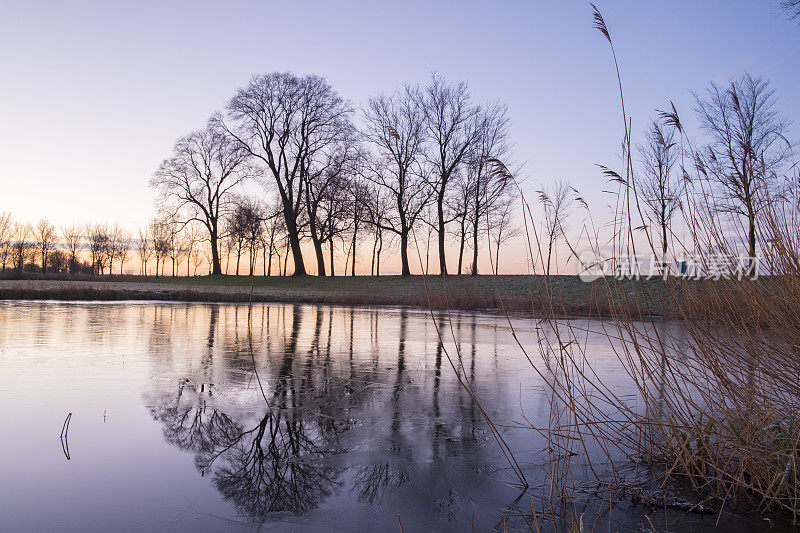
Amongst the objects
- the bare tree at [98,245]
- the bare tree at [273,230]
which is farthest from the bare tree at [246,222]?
the bare tree at [98,245]

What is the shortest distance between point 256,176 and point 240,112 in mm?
4728

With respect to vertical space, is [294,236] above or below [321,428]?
above

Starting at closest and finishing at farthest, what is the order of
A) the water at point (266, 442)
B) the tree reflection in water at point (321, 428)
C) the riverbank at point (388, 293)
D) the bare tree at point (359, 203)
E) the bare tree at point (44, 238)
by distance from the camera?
1. the water at point (266, 442)
2. the tree reflection in water at point (321, 428)
3. the riverbank at point (388, 293)
4. the bare tree at point (359, 203)
5. the bare tree at point (44, 238)

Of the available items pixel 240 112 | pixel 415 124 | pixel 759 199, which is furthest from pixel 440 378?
pixel 240 112

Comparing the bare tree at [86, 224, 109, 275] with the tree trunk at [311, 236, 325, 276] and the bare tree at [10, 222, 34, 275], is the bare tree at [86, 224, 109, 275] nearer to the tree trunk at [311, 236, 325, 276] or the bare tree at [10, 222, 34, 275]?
the bare tree at [10, 222, 34, 275]

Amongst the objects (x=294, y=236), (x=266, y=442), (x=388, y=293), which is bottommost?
(x=266, y=442)

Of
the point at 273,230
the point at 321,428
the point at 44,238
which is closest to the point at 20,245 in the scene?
the point at 44,238

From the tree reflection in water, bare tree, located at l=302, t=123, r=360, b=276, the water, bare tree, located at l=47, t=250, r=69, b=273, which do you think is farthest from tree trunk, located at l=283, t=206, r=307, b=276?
bare tree, located at l=47, t=250, r=69, b=273

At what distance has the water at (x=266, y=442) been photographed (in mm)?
2652

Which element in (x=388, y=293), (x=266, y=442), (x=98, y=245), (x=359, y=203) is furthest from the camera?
(x=98, y=245)

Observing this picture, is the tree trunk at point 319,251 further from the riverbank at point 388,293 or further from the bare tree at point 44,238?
the bare tree at point 44,238

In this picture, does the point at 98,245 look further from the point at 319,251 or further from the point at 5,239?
the point at 319,251

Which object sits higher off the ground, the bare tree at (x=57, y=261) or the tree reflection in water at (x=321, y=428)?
the bare tree at (x=57, y=261)

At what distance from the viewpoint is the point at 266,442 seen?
3.68 m
